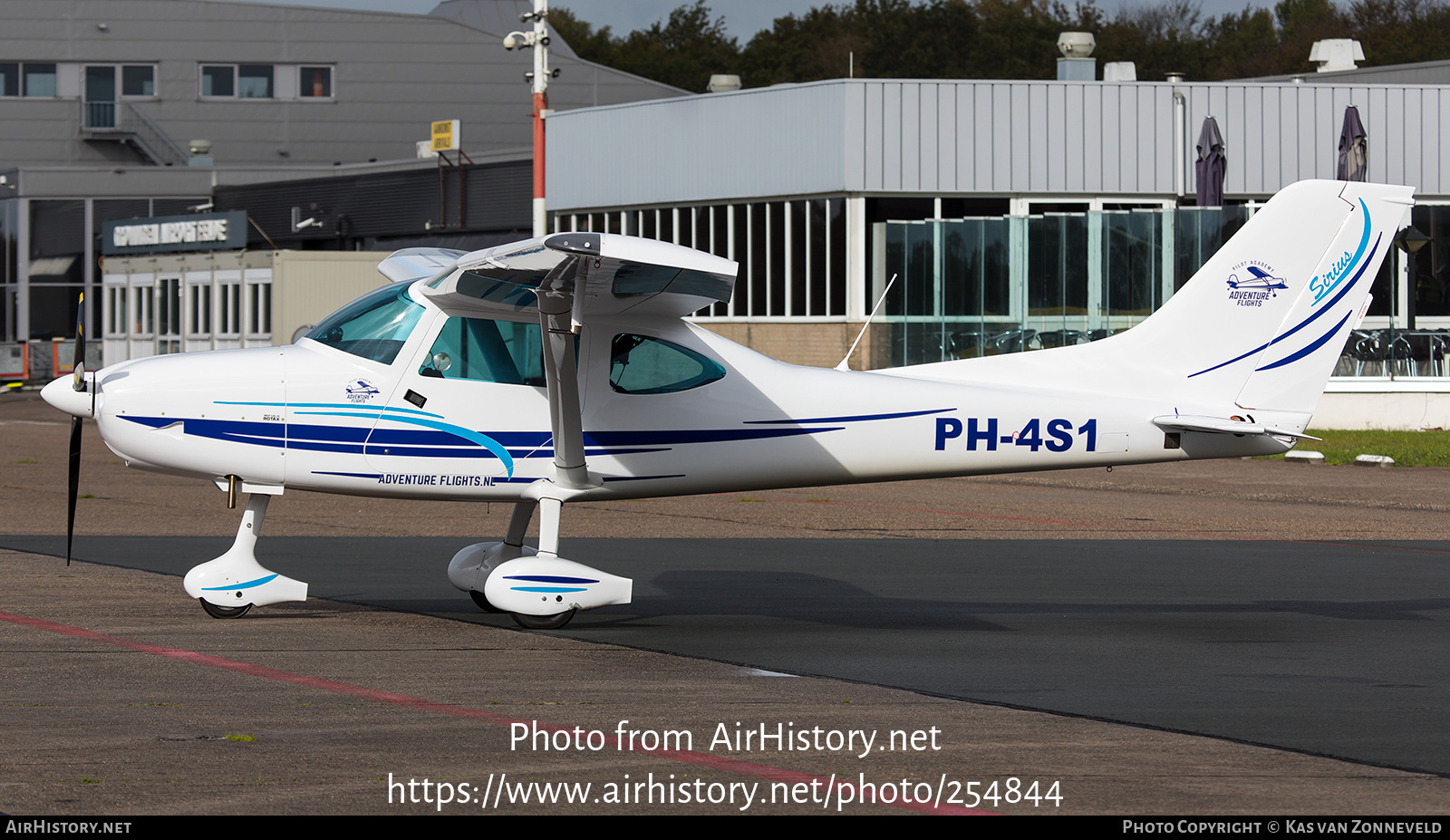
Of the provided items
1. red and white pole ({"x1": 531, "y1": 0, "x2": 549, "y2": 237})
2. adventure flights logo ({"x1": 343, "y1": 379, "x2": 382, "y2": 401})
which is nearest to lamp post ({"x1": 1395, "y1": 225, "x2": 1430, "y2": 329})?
red and white pole ({"x1": 531, "y1": 0, "x2": 549, "y2": 237})

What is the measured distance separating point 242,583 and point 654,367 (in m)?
3.00

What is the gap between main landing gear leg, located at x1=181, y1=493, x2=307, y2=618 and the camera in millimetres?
10391

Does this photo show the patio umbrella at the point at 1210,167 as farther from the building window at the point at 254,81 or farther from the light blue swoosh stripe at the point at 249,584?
the building window at the point at 254,81

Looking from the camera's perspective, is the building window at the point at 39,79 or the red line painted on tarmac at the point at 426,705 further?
the building window at the point at 39,79

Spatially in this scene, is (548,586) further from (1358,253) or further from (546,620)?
(1358,253)

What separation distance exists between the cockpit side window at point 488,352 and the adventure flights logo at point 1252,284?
459 centimetres

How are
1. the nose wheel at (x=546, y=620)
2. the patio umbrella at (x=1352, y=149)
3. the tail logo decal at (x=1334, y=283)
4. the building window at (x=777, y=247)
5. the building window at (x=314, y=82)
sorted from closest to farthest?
the nose wheel at (x=546, y=620) < the tail logo decal at (x=1334, y=283) < the patio umbrella at (x=1352, y=149) < the building window at (x=777, y=247) < the building window at (x=314, y=82)

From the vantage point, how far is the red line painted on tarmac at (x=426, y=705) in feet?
20.5

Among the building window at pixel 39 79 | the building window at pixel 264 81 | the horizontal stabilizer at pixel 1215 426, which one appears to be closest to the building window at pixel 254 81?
the building window at pixel 264 81

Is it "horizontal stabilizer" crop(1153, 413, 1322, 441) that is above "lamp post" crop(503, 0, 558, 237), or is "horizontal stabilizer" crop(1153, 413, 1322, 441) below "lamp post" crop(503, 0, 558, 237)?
below

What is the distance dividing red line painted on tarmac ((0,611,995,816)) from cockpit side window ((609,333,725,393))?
295 centimetres

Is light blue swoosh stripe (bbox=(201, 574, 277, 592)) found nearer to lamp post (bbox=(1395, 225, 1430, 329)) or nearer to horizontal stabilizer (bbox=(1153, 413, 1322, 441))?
horizontal stabilizer (bbox=(1153, 413, 1322, 441))
